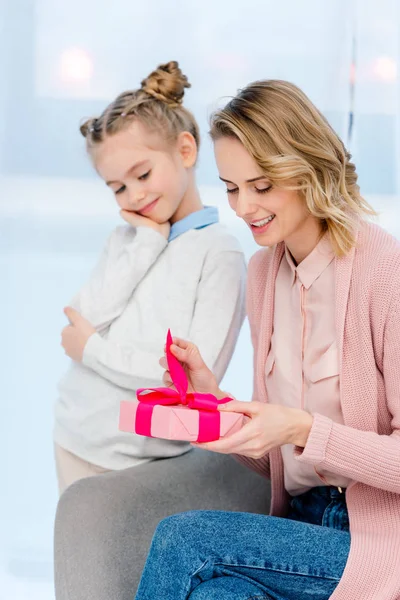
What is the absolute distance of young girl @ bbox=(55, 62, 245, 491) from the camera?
6.13ft

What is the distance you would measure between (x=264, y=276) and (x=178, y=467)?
1.43ft

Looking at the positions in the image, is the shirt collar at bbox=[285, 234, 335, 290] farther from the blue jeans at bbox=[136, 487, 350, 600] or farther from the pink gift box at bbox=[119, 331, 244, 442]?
the blue jeans at bbox=[136, 487, 350, 600]

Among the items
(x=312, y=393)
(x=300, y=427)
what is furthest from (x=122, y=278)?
(x=300, y=427)

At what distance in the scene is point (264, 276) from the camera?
5.82 feet

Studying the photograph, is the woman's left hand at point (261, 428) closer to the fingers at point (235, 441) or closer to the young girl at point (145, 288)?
the fingers at point (235, 441)

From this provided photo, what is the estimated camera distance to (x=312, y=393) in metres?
1.60

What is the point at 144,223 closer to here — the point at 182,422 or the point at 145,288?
the point at 145,288

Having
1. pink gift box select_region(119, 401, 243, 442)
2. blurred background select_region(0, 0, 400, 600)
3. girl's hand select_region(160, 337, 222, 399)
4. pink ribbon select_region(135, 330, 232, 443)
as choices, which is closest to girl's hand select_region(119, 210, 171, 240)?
girl's hand select_region(160, 337, 222, 399)

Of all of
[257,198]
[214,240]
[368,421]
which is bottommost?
[368,421]

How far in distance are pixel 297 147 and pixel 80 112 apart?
1235mm

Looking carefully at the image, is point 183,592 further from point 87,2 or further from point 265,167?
point 87,2

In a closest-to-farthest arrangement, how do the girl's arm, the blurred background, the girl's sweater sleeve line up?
the girl's sweater sleeve
the girl's arm
the blurred background

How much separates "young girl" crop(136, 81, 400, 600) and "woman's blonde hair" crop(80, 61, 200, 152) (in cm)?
36

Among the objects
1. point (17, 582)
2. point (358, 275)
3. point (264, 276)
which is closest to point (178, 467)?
point (264, 276)
